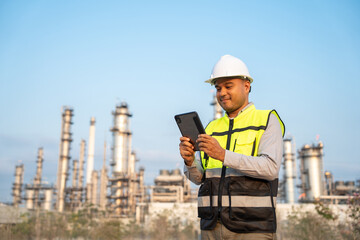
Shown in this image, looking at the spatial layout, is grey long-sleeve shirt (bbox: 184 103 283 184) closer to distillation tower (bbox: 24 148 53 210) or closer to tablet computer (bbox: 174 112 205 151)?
tablet computer (bbox: 174 112 205 151)

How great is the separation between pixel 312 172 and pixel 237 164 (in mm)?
38300

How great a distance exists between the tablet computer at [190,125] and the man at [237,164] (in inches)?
1.6

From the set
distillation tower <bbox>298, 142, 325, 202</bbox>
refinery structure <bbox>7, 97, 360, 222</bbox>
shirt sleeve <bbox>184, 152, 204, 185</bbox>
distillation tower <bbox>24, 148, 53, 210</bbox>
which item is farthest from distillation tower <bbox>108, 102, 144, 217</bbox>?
shirt sleeve <bbox>184, 152, 204, 185</bbox>

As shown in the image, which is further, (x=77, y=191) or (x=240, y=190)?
(x=77, y=191)

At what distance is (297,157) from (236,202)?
132 feet

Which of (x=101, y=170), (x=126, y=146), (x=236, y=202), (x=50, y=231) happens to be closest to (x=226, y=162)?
(x=236, y=202)

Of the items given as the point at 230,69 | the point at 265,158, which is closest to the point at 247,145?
the point at 265,158

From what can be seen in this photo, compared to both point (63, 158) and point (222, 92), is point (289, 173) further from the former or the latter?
point (222, 92)

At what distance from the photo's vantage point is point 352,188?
38531 millimetres

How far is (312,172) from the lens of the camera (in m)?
37.7

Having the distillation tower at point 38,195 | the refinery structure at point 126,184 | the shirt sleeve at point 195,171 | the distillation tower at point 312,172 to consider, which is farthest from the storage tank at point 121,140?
the shirt sleeve at point 195,171

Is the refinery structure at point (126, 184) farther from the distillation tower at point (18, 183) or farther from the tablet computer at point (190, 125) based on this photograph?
the tablet computer at point (190, 125)

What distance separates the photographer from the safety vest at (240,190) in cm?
211

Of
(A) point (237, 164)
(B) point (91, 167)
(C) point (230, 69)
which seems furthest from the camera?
(B) point (91, 167)
